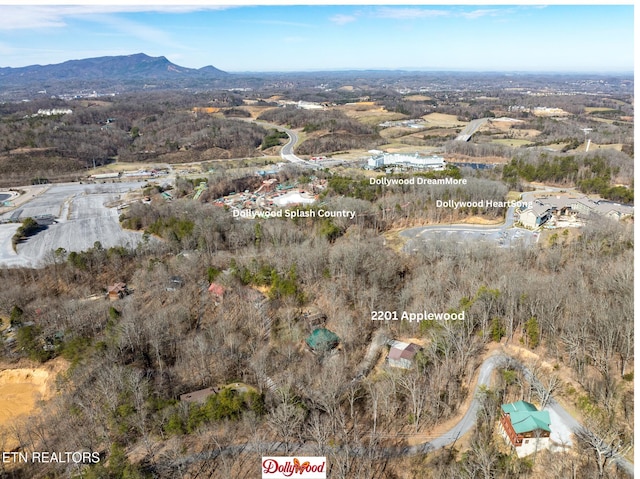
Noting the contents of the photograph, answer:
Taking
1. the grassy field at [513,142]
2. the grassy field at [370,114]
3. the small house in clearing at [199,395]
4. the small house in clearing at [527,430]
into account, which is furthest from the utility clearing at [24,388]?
the grassy field at [370,114]

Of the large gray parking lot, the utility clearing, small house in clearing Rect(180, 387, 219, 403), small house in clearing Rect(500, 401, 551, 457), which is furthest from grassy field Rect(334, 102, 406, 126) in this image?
small house in clearing Rect(500, 401, 551, 457)

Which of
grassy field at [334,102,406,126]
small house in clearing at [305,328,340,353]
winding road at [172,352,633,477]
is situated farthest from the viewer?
grassy field at [334,102,406,126]

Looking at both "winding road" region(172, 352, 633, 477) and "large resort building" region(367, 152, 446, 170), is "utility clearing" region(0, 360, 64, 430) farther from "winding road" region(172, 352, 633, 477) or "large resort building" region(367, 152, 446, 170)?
"large resort building" region(367, 152, 446, 170)

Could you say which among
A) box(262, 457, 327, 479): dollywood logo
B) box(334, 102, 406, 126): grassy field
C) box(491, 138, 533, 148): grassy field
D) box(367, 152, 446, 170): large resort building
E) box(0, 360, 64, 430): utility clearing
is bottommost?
box(0, 360, 64, 430): utility clearing

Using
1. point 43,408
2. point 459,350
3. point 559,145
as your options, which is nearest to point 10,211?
Answer: point 43,408

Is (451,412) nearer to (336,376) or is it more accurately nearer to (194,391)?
(336,376)

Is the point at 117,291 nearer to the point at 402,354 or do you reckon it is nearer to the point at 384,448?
the point at 402,354
